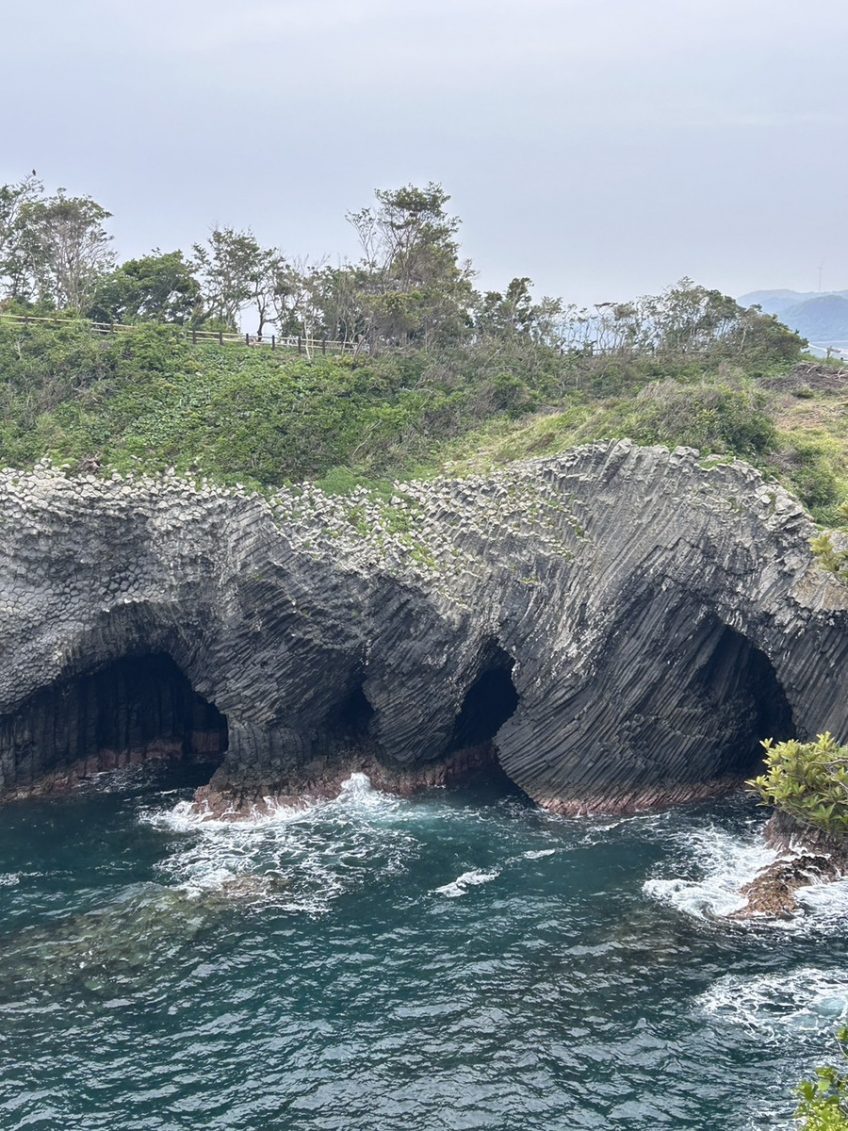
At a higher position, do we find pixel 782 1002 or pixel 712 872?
pixel 712 872

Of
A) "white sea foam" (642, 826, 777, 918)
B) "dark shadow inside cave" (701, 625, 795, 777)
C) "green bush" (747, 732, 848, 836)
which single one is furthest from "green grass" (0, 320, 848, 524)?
"green bush" (747, 732, 848, 836)

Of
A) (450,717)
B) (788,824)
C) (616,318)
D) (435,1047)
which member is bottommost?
(435,1047)

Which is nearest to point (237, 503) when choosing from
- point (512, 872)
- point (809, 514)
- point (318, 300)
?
point (512, 872)

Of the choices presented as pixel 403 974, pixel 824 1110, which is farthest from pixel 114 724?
pixel 824 1110

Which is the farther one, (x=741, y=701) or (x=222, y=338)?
(x=222, y=338)

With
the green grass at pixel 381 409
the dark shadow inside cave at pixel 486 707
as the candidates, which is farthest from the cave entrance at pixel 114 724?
the dark shadow inside cave at pixel 486 707

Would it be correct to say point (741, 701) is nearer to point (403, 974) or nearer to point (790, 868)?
point (790, 868)

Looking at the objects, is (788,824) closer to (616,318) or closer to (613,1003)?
(613,1003)
